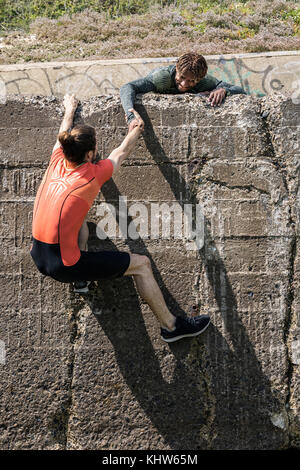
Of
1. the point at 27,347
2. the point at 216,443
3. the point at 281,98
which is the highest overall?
the point at 281,98

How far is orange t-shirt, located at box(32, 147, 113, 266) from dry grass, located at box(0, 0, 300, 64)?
4.01 m

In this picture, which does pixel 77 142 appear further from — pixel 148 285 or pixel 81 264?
pixel 148 285

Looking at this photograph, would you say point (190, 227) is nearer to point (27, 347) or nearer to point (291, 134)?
point (291, 134)

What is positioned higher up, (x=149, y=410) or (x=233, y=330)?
(x=233, y=330)

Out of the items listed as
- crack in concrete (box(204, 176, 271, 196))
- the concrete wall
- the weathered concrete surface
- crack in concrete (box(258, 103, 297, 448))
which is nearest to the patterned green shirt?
the weathered concrete surface

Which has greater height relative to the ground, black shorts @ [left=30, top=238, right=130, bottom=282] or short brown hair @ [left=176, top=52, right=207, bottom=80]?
short brown hair @ [left=176, top=52, right=207, bottom=80]

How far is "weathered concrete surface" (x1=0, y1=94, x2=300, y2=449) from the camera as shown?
3.42 metres

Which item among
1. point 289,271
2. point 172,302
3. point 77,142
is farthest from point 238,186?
point 77,142

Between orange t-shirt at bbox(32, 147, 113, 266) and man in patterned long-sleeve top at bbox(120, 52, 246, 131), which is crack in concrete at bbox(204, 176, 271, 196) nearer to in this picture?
man in patterned long-sleeve top at bbox(120, 52, 246, 131)

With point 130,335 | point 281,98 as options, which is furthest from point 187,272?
point 281,98

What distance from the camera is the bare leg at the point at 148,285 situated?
3303 millimetres

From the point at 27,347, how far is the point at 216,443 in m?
1.56

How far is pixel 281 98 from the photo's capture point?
365 centimetres

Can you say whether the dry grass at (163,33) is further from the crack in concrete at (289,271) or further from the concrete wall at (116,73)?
the crack in concrete at (289,271)
